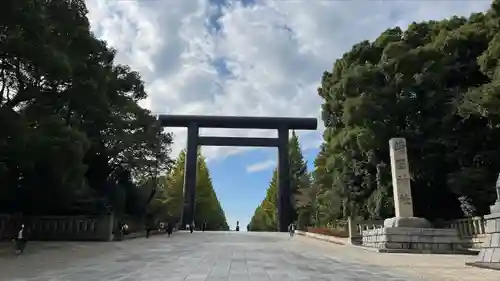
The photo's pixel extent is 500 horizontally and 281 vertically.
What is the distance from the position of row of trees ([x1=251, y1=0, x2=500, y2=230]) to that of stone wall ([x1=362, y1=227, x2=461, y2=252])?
311cm

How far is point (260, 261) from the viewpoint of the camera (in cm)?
1125

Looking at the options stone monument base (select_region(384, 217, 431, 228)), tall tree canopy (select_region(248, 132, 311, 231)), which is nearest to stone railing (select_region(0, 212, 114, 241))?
stone monument base (select_region(384, 217, 431, 228))

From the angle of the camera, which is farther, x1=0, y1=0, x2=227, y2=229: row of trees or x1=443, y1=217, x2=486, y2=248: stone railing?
x1=443, y1=217, x2=486, y2=248: stone railing

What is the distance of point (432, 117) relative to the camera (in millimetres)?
19688

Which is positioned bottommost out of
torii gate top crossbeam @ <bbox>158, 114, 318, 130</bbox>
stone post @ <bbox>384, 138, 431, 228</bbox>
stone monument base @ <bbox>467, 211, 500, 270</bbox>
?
stone monument base @ <bbox>467, 211, 500, 270</bbox>

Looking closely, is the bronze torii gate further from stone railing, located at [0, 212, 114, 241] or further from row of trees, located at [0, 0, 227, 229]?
stone railing, located at [0, 212, 114, 241]

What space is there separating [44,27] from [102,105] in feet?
20.6

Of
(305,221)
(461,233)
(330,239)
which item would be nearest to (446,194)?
(461,233)

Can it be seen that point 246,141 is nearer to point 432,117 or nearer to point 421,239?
point 432,117

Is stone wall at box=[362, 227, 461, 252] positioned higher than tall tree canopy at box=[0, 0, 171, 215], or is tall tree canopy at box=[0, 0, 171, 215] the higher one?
tall tree canopy at box=[0, 0, 171, 215]

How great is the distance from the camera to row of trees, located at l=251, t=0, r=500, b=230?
17.9 metres

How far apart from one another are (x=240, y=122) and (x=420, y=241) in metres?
26.8

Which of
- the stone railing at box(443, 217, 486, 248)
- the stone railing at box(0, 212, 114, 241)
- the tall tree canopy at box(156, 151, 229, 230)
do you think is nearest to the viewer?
the stone railing at box(443, 217, 486, 248)

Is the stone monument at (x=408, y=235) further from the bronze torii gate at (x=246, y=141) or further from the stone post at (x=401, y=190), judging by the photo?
the bronze torii gate at (x=246, y=141)
